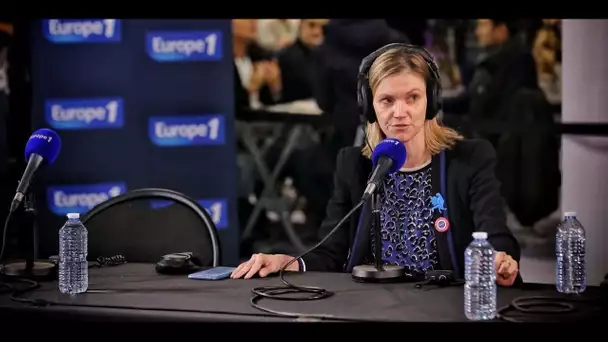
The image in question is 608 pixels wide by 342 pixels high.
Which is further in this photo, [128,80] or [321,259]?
[128,80]

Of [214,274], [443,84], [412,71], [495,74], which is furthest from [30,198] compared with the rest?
[495,74]

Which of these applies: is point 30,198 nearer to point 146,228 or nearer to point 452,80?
point 146,228

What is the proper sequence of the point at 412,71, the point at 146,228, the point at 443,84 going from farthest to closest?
the point at 443,84, the point at 146,228, the point at 412,71

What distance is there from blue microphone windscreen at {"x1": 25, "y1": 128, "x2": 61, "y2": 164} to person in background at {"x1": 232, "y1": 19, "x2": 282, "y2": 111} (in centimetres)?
188

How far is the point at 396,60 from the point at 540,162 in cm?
149

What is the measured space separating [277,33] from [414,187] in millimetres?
1762

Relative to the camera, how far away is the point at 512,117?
3.54 metres

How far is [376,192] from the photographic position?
1.74 m

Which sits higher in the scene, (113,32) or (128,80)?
(113,32)
